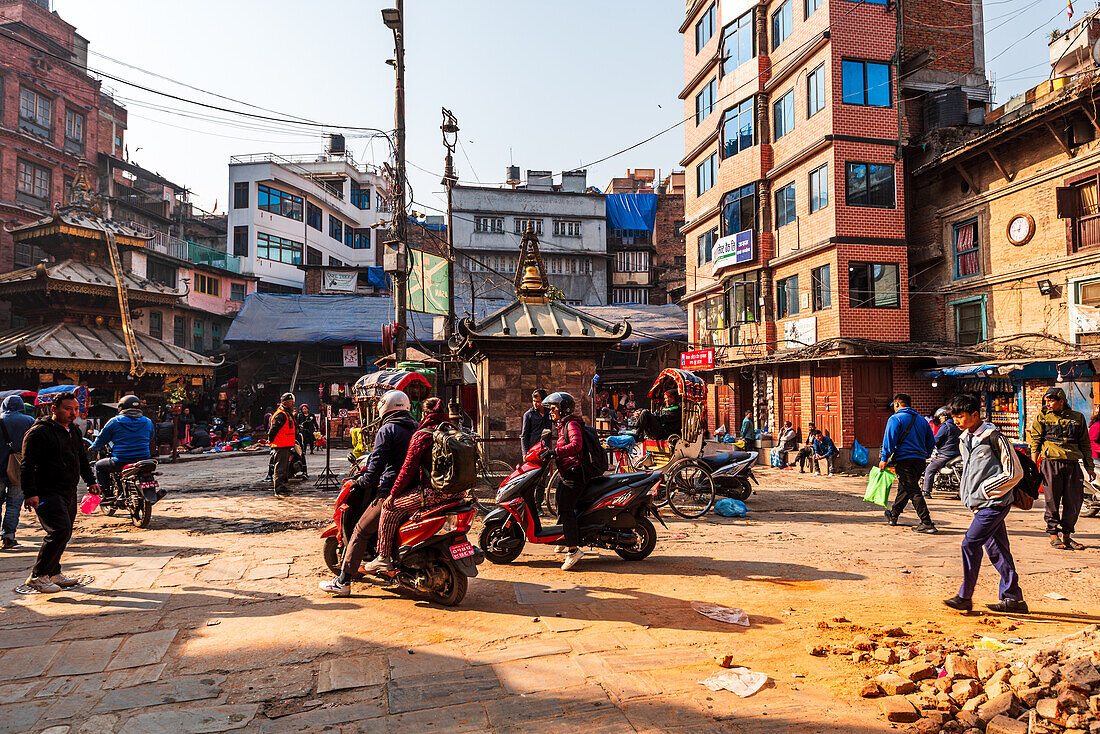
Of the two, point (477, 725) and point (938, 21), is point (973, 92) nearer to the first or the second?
point (938, 21)

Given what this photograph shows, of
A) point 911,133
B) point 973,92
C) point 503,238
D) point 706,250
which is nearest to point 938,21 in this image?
point 973,92

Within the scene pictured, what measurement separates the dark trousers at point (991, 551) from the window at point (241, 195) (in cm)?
4414

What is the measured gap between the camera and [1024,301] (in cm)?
1777

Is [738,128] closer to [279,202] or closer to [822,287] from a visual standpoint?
[822,287]

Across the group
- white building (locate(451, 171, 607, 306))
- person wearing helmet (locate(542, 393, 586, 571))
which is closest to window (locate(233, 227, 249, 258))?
white building (locate(451, 171, 607, 306))

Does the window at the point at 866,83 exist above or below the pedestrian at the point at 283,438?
above

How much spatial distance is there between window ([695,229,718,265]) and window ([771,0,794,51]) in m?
7.62

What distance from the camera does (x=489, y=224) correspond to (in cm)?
4434

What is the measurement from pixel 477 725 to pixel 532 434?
657 centimetres

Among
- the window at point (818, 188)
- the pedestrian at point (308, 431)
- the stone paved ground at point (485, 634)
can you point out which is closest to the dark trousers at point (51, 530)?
the stone paved ground at point (485, 634)

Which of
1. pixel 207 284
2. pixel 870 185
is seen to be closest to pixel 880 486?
pixel 870 185

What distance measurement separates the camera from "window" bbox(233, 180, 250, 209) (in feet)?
134

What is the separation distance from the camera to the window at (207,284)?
3403 cm

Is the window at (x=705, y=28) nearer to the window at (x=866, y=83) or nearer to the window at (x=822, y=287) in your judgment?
the window at (x=866, y=83)
